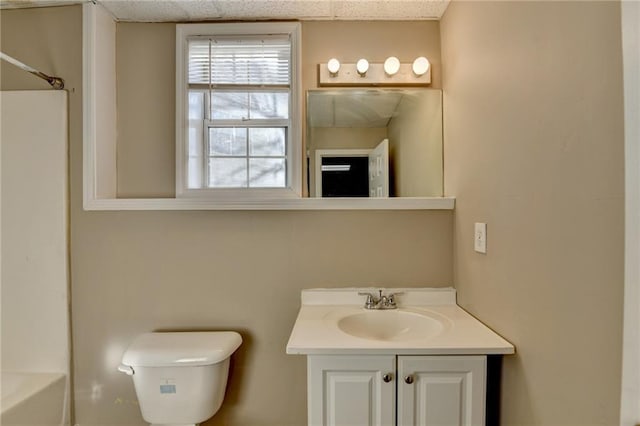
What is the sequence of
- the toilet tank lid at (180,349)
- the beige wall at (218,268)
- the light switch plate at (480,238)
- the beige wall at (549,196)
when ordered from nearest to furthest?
the beige wall at (549,196) → the light switch plate at (480,238) → the toilet tank lid at (180,349) → the beige wall at (218,268)

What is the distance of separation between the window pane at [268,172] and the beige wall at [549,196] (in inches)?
35.4

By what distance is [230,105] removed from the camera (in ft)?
5.89

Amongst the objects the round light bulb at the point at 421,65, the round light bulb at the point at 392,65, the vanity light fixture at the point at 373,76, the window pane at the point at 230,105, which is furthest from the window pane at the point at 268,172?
the round light bulb at the point at 421,65

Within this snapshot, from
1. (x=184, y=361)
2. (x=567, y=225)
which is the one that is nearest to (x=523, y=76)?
(x=567, y=225)

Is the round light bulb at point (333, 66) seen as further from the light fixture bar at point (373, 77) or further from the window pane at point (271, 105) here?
the window pane at point (271, 105)

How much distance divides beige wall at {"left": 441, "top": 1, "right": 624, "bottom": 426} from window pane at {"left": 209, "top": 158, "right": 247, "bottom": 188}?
3.62 feet

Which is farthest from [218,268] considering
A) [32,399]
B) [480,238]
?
[480,238]

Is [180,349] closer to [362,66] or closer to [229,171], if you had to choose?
[229,171]

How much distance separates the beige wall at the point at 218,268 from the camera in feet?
5.57

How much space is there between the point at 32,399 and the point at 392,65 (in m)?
2.32

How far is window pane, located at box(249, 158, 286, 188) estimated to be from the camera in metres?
1.77

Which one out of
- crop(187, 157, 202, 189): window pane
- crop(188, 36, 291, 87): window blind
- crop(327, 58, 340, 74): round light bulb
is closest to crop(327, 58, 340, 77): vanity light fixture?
crop(327, 58, 340, 74): round light bulb

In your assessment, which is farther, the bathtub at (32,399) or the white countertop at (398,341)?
the bathtub at (32,399)

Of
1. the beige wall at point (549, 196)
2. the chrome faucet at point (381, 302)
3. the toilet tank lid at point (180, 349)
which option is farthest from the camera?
the chrome faucet at point (381, 302)
